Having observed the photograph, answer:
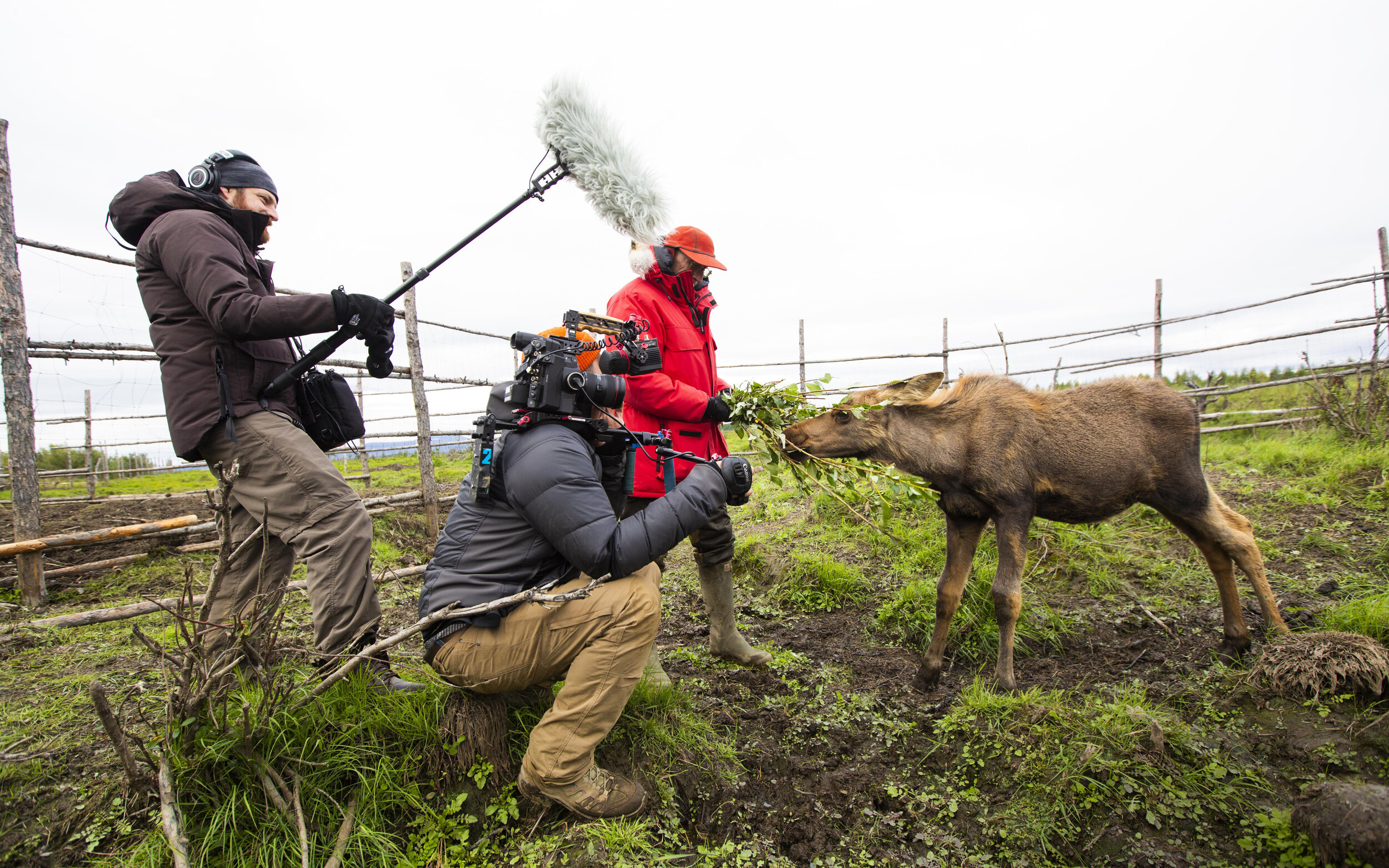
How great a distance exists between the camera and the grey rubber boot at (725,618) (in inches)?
145

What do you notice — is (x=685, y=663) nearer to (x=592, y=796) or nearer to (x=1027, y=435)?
(x=592, y=796)

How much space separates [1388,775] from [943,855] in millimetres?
1682

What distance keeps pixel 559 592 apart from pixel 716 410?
55.4 inches

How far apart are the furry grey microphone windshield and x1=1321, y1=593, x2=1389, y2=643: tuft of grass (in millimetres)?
4152

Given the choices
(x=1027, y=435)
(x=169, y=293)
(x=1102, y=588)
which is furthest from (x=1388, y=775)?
(x=169, y=293)

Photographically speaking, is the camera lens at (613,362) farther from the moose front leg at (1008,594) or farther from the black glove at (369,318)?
the moose front leg at (1008,594)

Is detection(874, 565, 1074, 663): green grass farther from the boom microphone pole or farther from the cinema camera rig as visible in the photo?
the boom microphone pole

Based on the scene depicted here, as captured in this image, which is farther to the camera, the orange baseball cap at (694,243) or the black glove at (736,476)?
the orange baseball cap at (694,243)

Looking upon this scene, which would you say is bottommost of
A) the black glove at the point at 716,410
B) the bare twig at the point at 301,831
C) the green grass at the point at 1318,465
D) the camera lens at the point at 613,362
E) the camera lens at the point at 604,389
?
the bare twig at the point at 301,831

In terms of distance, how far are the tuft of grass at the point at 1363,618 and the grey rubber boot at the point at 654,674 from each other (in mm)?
3382

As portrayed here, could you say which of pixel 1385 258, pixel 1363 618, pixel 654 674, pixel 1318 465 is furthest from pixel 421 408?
pixel 1385 258

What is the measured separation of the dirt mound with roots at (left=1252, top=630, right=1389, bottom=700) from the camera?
2.69 meters

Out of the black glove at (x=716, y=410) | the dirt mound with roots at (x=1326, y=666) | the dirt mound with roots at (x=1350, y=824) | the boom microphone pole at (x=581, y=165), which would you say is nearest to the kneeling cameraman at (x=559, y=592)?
the black glove at (x=716, y=410)

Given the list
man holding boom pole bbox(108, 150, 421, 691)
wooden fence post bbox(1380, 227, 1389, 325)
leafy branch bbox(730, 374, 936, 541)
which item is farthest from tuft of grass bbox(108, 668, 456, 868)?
wooden fence post bbox(1380, 227, 1389, 325)
